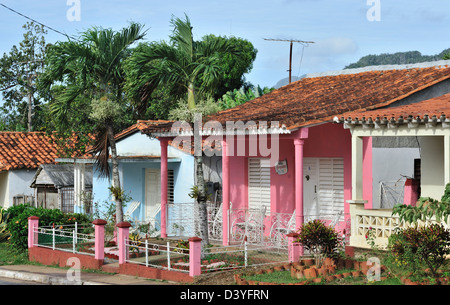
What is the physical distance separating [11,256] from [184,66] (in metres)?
6.96

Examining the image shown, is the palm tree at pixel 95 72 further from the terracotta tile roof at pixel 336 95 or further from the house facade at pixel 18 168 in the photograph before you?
the house facade at pixel 18 168

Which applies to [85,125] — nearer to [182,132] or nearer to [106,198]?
[106,198]

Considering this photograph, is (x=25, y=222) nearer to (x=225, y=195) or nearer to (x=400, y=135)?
(x=225, y=195)

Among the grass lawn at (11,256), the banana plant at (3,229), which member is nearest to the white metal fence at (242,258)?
the grass lawn at (11,256)

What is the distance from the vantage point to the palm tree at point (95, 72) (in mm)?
17203

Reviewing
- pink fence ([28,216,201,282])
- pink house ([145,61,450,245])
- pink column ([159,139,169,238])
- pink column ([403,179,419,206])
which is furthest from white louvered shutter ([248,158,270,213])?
pink fence ([28,216,201,282])

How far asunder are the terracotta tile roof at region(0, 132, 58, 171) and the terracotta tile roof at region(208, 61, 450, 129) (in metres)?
11.1

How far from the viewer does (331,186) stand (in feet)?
56.6

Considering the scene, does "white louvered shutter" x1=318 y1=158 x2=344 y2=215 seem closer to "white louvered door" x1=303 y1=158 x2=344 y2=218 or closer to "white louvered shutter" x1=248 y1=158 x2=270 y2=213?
"white louvered door" x1=303 y1=158 x2=344 y2=218

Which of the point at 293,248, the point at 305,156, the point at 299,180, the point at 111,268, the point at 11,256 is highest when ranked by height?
the point at 305,156

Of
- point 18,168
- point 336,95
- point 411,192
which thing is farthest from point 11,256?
point 411,192

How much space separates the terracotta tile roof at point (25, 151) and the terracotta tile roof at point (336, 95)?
11075 mm
